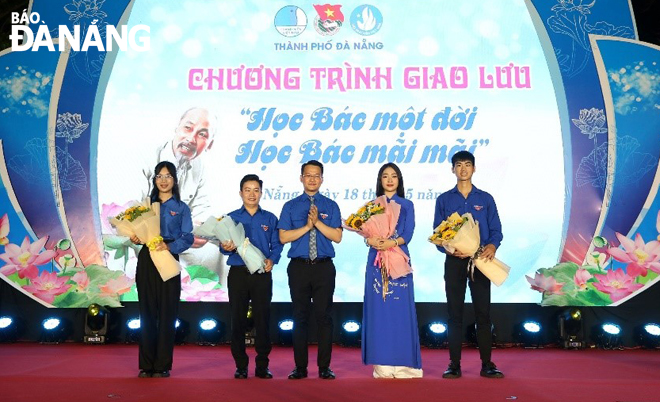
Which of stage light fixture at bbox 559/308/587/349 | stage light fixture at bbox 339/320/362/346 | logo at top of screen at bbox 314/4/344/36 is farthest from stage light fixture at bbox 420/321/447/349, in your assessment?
logo at top of screen at bbox 314/4/344/36

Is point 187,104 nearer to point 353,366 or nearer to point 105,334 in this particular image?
point 105,334

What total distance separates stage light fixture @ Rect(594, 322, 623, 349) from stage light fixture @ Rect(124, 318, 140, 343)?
334cm

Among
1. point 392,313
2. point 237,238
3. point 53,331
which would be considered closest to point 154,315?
point 237,238

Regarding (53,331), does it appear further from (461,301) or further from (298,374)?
(461,301)

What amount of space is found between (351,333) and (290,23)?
7.63 feet

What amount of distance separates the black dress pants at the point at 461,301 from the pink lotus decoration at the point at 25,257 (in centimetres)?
320

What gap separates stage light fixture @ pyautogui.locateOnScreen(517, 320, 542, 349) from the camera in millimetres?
5633

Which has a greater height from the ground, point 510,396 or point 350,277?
point 350,277

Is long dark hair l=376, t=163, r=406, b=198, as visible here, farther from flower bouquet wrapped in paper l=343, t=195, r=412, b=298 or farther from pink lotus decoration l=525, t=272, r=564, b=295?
pink lotus decoration l=525, t=272, r=564, b=295

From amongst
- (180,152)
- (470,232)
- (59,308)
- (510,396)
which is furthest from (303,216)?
(59,308)

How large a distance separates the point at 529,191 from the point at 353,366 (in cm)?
191

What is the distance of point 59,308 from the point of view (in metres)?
5.90

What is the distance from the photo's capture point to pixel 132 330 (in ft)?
19.0

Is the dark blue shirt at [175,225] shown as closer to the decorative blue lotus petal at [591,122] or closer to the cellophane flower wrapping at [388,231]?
the cellophane flower wrapping at [388,231]
